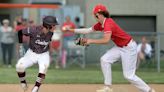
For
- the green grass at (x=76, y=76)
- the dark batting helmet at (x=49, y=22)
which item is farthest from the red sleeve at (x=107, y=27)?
the green grass at (x=76, y=76)

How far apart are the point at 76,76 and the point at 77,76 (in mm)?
34

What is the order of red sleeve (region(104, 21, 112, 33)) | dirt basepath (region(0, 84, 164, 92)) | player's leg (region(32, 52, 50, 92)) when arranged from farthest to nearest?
dirt basepath (region(0, 84, 164, 92)) → player's leg (region(32, 52, 50, 92)) → red sleeve (region(104, 21, 112, 33))

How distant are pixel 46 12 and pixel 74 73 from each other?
664 cm

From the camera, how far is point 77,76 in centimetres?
1612

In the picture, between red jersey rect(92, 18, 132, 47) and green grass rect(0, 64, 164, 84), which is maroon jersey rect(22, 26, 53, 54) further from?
green grass rect(0, 64, 164, 84)

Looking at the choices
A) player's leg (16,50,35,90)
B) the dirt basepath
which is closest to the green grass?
the dirt basepath

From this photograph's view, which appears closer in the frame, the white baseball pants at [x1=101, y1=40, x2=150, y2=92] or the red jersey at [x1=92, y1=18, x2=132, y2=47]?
the red jersey at [x1=92, y1=18, x2=132, y2=47]

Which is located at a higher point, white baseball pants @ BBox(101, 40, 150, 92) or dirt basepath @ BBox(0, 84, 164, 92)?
white baseball pants @ BBox(101, 40, 150, 92)

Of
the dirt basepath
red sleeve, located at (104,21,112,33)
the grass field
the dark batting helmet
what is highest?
the dark batting helmet

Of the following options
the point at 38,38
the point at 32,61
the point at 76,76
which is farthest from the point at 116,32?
the point at 76,76

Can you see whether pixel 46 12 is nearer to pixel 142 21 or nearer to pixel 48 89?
pixel 142 21

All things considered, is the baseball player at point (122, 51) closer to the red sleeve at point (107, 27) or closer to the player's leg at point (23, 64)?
the red sleeve at point (107, 27)

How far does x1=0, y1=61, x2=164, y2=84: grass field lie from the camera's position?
47.7ft

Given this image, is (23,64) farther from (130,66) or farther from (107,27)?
(130,66)
